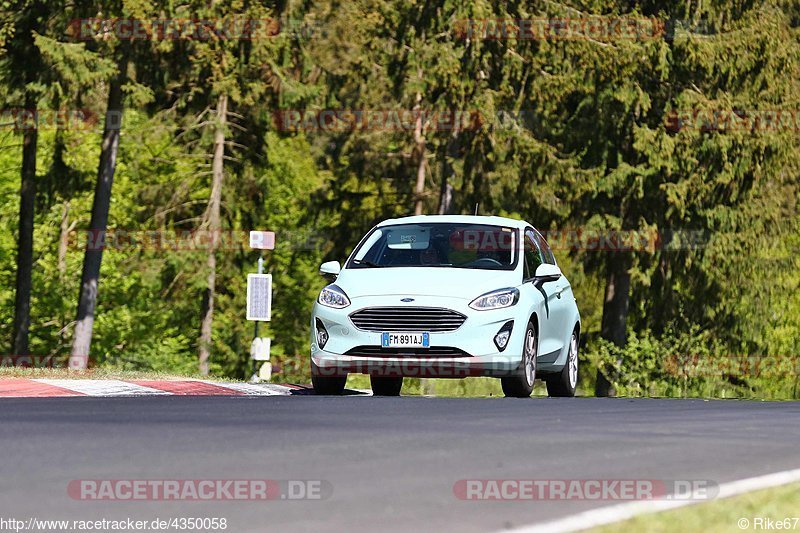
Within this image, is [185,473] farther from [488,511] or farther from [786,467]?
[786,467]

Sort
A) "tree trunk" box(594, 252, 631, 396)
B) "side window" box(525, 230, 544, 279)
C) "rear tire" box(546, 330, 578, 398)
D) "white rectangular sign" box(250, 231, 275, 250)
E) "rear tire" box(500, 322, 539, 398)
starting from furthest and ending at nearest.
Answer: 1. "tree trunk" box(594, 252, 631, 396)
2. "white rectangular sign" box(250, 231, 275, 250)
3. "rear tire" box(546, 330, 578, 398)
4. "side window" box(525, 230, 544, 279)
5. "rear tire" box(500, 322, 539, 398)

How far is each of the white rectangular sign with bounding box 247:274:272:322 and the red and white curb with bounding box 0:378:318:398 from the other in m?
3.96

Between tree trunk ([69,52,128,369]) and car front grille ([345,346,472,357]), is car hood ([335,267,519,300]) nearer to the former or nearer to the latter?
car front grille ([345,346,472,357])

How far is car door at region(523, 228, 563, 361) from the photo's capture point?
1795 cm

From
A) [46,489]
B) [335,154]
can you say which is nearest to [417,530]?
[46,489]

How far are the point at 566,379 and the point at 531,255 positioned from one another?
5.48ft

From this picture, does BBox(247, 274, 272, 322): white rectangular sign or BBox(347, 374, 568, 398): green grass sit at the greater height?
BBox(247, 274, 272, 322): white rectangular sign

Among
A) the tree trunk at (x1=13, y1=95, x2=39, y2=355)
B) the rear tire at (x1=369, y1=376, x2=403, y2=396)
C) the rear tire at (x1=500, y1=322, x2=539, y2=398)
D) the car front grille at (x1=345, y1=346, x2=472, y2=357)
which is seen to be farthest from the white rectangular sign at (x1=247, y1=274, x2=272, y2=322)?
the tree trunk at (x1=13, y1=95, x2=39, y2=355)

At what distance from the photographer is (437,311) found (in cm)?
1678

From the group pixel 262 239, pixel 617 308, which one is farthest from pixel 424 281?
pixel 617 308

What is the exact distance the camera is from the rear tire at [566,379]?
1933 centimetres

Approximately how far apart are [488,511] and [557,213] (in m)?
34.0

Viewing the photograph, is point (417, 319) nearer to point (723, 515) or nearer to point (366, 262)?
point (366, 262)

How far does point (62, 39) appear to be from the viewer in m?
35.3
